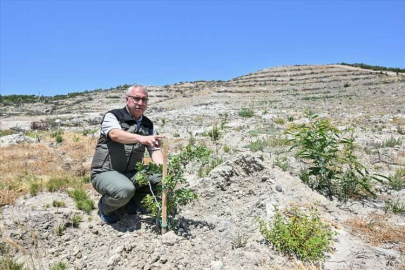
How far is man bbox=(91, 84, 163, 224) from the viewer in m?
3.62

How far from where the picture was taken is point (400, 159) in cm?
629

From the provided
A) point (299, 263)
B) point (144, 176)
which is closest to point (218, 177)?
point (144, 176)

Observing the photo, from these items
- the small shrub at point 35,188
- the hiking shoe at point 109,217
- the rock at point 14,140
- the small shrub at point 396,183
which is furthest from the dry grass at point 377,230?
the rock at point 14,140

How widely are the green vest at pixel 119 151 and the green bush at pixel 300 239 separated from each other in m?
2.00

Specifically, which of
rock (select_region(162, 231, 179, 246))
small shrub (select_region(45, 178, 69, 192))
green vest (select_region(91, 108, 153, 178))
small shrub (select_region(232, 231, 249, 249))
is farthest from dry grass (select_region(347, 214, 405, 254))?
small shrub (select_region(45, 178, 69, 192))

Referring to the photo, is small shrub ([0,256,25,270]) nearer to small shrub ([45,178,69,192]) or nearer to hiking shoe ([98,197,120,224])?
hiking shoe ([98,197,120,224])

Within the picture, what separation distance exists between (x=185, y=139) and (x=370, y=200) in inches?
249

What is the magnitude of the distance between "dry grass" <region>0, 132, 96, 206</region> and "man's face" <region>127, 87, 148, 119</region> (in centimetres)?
250

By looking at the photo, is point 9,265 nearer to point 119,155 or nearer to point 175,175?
point 119,155

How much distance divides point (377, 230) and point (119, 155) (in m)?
3.51

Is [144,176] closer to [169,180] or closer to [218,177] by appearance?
[169,180]

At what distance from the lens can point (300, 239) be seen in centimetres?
307

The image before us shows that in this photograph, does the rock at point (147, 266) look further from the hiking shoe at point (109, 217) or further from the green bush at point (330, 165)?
the green bush at point (330, 165)

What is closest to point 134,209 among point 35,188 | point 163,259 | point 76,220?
point 76,220
